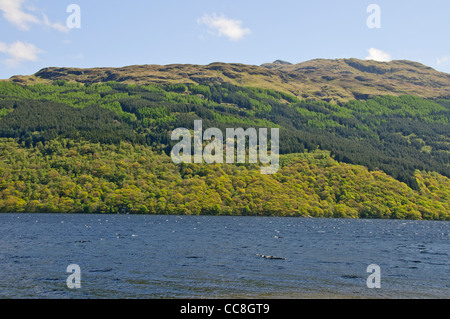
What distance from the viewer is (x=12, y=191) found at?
200 m

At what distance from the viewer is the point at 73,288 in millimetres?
43000

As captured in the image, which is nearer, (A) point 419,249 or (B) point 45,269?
(B) point 45,269

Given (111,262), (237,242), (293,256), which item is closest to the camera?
(111,262)

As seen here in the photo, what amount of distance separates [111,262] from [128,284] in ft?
48.2
